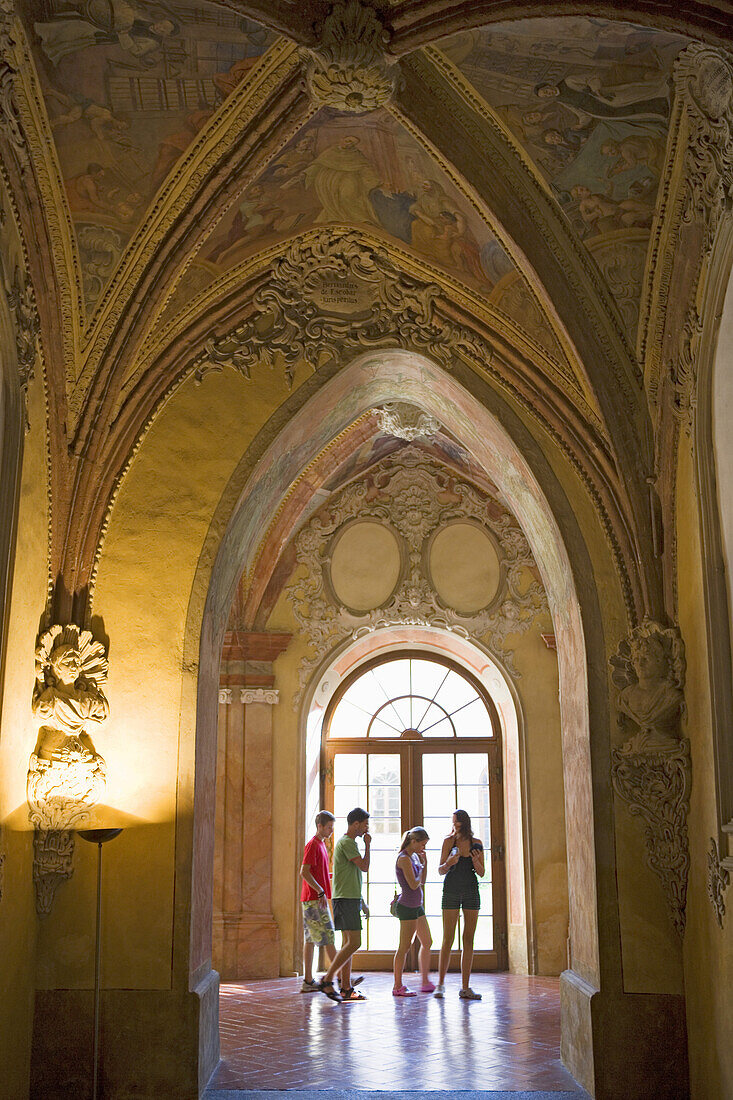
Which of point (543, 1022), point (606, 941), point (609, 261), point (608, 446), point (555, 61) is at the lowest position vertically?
point (543, 1022)

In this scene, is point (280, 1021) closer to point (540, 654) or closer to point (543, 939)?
point (543, 939)

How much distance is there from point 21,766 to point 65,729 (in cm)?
37

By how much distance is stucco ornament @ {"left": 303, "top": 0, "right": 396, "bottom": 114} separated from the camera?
15.8ft

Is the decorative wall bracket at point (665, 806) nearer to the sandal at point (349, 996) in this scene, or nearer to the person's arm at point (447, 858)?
the person's arm at point (447, 858)

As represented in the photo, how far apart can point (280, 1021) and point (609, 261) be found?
18.4 feet

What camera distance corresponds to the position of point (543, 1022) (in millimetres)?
7668

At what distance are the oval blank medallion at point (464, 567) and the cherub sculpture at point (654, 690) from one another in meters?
4.46

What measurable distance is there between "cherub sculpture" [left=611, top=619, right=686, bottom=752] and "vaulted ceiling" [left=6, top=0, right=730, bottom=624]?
2.45 feet

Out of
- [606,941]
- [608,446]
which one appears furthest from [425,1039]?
[608,446]

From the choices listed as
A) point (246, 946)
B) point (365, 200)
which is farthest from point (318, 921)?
point (365, 200)

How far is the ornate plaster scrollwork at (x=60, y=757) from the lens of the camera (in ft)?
19.8

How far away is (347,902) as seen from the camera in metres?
8.45

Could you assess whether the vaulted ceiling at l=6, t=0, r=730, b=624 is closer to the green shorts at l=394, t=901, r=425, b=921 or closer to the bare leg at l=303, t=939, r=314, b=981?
the green shorts at l=394, t=901, r=425, b=921

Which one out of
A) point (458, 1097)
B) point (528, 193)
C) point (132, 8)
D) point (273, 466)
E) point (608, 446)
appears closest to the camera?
point (132, 8)
